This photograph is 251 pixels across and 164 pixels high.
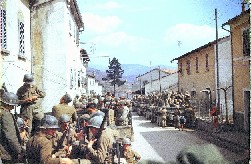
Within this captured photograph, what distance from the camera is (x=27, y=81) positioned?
28.6ft

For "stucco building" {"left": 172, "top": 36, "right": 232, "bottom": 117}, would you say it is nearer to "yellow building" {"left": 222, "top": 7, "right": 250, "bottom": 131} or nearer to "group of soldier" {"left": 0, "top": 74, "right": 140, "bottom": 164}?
"yellow building" {"left": 222, "top": 7, "right": 250, "bottom": 131}

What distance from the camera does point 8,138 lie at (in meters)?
5.10

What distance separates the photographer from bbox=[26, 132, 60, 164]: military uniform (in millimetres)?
4777

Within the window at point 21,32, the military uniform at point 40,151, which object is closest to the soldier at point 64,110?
the military uniform at point 40,151

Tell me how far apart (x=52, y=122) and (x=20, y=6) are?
9.01 meters

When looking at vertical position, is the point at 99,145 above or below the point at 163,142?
above

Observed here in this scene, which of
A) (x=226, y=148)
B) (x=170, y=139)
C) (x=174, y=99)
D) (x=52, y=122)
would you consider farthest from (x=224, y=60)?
(x=52, y=122)

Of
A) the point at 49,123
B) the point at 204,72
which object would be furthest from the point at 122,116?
the point at 204,72

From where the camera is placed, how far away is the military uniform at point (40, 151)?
4777 millimetres

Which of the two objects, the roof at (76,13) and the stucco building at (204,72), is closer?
the roof at (76,13)

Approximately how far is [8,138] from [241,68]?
14713 millimetres

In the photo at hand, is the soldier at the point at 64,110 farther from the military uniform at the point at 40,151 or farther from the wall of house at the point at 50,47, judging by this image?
the wall of house at the point at 50,47

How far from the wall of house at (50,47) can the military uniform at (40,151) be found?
9.74 meters

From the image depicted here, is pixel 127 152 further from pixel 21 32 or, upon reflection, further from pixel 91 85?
pixel 91 85
